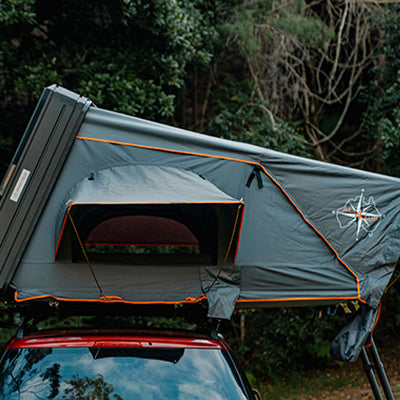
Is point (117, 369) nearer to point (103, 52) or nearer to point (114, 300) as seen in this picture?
point (114, 300)

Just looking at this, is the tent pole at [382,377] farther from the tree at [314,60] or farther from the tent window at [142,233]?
the tree at [314,60]

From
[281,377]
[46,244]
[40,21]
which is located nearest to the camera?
[46,244]

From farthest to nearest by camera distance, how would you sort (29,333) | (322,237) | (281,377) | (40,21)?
(281,377) < (40,21) < (322,237) < (29,333)

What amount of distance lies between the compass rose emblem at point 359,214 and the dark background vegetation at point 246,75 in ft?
12.6

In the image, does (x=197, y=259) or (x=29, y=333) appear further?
(x=197, y=259)

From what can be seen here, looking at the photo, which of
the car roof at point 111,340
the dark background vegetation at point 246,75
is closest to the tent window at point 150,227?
the car roof at point 111,340

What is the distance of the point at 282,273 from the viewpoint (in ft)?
14.9

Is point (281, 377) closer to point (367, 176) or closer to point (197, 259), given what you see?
point (197, 259)

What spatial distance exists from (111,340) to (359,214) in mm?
2405

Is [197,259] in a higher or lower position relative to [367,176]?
lower

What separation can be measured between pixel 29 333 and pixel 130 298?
30.8 inches

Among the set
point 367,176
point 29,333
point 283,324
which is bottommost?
point 283,324

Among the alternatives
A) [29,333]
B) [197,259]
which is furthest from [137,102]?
[29,333]

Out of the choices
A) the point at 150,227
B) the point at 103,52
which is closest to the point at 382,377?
the point at 150,227
